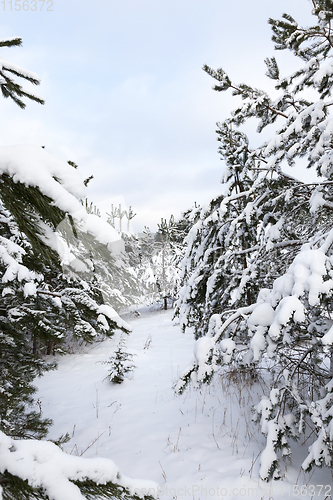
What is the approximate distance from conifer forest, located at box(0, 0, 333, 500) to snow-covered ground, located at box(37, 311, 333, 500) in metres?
0.02

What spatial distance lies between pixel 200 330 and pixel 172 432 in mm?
1536

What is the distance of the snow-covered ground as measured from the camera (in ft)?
9.04

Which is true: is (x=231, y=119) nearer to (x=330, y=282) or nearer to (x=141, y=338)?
(x=330, y=282)

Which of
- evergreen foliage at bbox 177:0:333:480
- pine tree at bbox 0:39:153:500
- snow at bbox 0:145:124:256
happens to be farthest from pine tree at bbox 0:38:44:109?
evergreen foliage at bbox 177:0:333:480

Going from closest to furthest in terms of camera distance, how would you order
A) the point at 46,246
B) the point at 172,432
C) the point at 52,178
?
1. the point at 52,178
2. the point at 46,246
3. the point at 172,432

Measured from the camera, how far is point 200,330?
4.61 metres

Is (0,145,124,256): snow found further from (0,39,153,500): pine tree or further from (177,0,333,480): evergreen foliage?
(177,0,333,480): evergreen foliage

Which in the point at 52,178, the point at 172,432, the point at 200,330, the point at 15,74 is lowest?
the point at 172,432

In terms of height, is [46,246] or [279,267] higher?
[279,267]

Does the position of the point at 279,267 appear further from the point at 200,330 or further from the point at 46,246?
the point at 46,246

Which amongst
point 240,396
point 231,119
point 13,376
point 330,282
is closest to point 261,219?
point 231,119

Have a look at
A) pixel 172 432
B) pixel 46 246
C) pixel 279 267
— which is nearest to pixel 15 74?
pixel 46 246

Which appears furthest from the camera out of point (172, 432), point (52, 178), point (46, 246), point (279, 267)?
point (279, 267)

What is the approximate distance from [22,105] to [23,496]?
237cm
